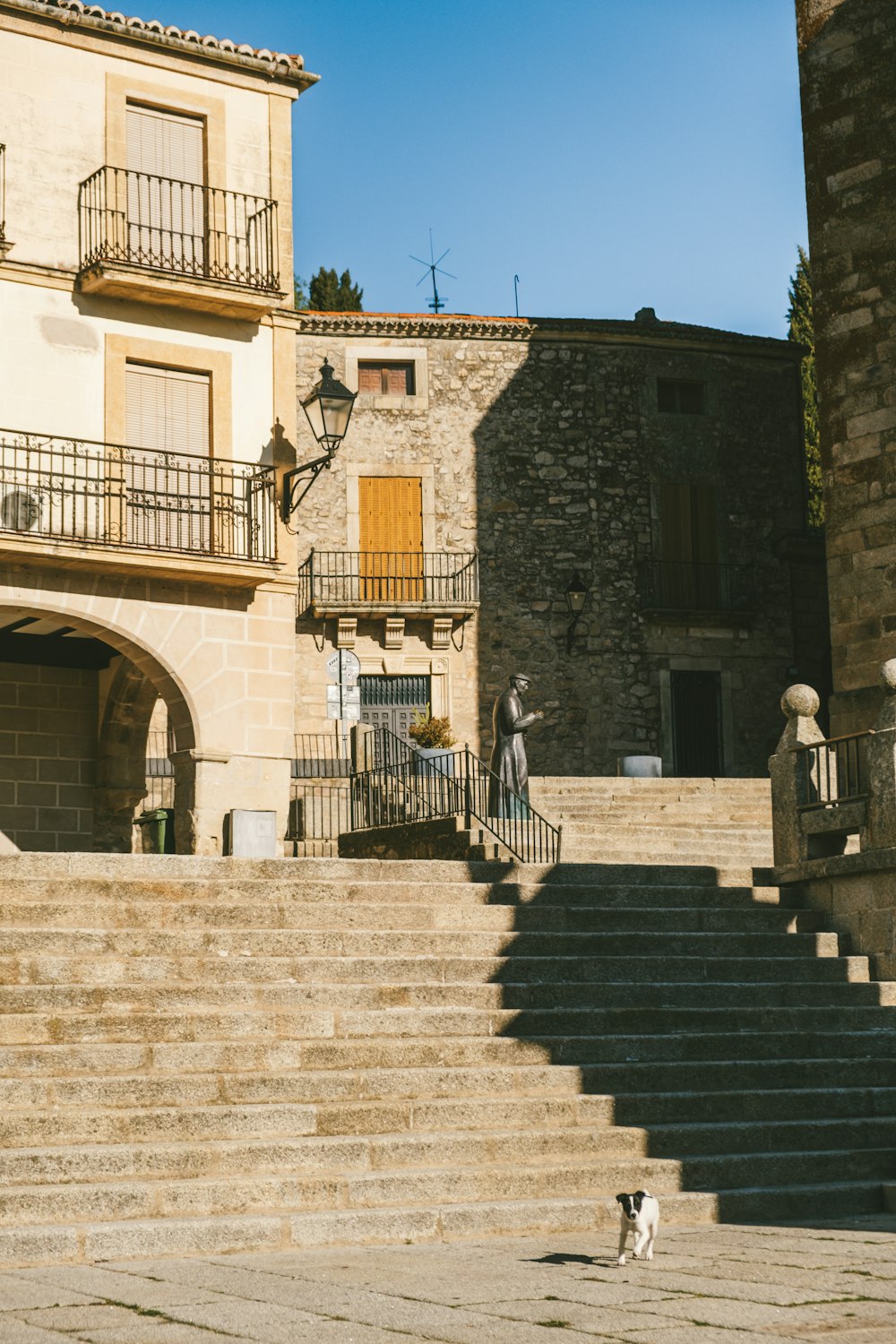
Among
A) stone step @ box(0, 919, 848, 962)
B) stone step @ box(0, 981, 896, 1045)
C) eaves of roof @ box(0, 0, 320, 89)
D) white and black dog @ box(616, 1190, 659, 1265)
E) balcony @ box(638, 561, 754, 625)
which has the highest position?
eaves of roof @ box(0, 0, 320, 89)

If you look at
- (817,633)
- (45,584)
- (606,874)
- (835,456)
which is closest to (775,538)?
(817,633)

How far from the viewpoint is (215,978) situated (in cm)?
951

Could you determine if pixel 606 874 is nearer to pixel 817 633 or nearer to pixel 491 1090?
pixel 491 1090

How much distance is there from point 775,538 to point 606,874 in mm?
19632

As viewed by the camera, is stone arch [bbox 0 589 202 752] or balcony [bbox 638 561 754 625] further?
balcony [bbox 638 561 754 625]

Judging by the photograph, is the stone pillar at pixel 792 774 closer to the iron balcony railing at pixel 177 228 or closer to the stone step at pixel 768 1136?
the stone step at pixel 768 1136

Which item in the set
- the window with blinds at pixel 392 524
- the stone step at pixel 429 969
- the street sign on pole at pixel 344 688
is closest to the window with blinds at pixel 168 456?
the stone step at pixel 429 969

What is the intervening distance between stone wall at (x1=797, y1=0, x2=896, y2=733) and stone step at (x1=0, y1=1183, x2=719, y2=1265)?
32.6ft

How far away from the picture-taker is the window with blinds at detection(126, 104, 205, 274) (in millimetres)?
17922

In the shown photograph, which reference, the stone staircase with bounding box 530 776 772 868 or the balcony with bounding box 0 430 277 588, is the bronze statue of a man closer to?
the stone staircase with bounding box 530 776 772 868

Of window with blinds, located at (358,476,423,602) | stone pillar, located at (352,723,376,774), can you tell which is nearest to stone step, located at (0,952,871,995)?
stone pillar, located at (352,723,376,774)

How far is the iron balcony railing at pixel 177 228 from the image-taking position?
17.7m

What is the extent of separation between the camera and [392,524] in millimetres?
29750

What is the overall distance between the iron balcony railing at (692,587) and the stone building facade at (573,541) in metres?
0.04
